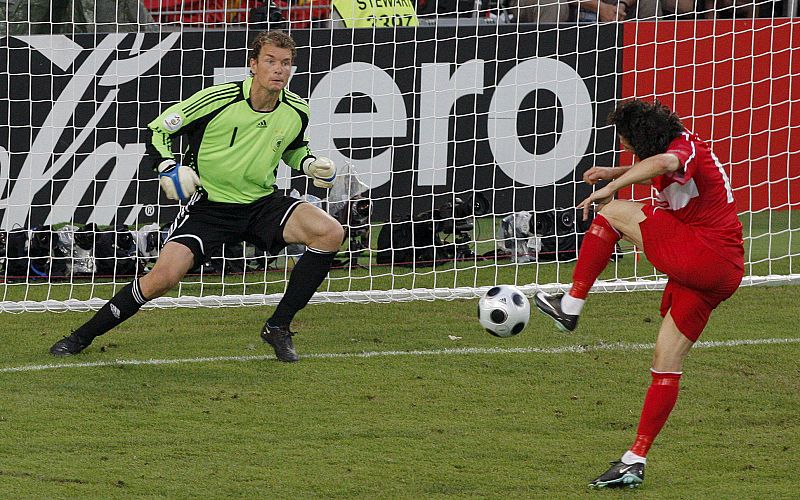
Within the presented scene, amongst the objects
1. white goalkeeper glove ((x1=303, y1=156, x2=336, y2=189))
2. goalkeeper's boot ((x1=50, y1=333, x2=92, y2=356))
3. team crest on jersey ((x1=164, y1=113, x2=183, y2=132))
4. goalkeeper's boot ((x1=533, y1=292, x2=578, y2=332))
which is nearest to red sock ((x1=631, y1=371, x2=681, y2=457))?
goalkeeper's boot ((x1=533, y1=292, x2=578, y2=332))

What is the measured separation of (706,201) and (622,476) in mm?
1178

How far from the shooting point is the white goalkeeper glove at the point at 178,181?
22.4 feet

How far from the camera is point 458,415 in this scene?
6129mm

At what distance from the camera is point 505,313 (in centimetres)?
586

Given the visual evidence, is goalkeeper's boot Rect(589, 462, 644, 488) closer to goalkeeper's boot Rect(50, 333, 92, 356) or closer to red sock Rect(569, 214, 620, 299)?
red sock Rect(569, 214, 620, 299)

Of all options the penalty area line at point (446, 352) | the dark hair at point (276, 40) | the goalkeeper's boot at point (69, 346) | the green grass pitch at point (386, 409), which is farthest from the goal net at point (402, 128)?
the dark hair at point (276, 40)

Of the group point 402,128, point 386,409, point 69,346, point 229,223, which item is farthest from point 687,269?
point 402,128

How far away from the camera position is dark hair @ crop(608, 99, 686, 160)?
16.3 ft

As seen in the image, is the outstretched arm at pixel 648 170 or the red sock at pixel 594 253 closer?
the outstretched arm at pixel 648 170

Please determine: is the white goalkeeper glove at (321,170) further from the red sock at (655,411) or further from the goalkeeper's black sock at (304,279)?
the red sock at (655,411)

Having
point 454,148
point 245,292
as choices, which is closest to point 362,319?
point 245,292

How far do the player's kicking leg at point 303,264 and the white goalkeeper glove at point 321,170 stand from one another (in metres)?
0.17

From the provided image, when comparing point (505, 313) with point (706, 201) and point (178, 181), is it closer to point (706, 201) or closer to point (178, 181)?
point (706, 201)

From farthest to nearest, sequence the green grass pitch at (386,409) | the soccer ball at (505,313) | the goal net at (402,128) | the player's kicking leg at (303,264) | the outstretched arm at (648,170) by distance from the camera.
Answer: the goal net at (402,128), the player's kicking leg at (303,264), the soccer ball at (505,313), the green grass pitch at (386,409), the outstretched arm at (648,170)
